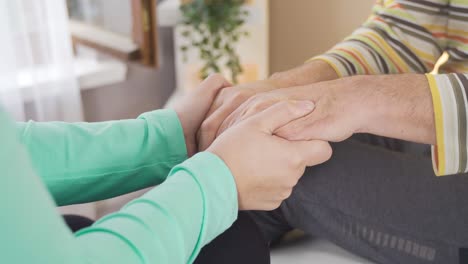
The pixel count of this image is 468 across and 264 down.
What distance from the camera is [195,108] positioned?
957 mm

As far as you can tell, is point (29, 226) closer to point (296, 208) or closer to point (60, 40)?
point (296, 208)

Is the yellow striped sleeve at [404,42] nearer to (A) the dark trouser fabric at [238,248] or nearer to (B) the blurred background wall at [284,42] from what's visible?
(A) the dark trouser fabric at [238,248]

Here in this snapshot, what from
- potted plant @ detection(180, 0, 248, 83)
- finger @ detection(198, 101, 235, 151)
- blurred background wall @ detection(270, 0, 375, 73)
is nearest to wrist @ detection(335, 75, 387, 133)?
finger @ detection(198, 101, 235, 151)

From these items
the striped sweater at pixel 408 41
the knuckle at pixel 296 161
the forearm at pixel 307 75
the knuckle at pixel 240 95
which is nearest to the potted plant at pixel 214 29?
the striped sweater at pixel 408 41

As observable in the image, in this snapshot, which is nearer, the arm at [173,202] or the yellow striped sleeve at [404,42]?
the arm at [173,202]

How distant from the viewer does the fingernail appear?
0.82m

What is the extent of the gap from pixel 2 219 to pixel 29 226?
0.9 inches

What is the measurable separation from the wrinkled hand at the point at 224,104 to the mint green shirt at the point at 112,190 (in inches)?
1.6

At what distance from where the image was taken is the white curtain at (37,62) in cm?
145

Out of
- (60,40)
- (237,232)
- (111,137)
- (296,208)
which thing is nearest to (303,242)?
(296,208)

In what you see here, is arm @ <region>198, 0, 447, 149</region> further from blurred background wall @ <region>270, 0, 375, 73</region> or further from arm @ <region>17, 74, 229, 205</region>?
blurred background wall @ <region>270, 0, 375, 73</region>

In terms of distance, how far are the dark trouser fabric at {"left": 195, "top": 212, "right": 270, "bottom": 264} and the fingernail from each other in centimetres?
20

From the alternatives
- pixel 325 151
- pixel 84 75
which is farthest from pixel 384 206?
pixel 84 75

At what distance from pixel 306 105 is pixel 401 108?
146 millimetres
